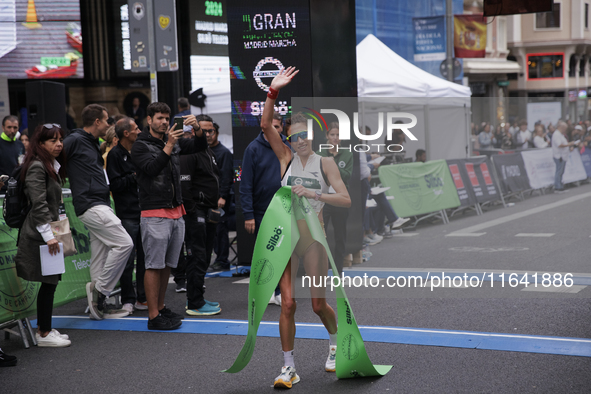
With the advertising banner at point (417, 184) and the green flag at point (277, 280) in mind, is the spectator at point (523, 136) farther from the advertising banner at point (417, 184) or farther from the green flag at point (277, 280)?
the green flag at point (277, 280)

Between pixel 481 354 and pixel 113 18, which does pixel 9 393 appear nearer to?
pixel 481 354

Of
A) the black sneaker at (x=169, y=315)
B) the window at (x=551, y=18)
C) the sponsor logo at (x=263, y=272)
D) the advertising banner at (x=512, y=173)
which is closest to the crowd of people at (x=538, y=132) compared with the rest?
the advertising banner at (x=512, y=173)

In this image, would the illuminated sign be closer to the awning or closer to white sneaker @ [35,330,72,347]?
white sneaker @ [35,330,72,347]

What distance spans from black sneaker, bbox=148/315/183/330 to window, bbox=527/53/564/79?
5848 millimetres

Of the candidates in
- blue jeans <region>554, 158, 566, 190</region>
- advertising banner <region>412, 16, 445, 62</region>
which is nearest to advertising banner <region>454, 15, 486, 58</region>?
advertising banner <region>412, 16, 445, 62</region>

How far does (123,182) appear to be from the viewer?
6.84 m

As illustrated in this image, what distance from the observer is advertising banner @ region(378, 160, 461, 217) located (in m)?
10.3

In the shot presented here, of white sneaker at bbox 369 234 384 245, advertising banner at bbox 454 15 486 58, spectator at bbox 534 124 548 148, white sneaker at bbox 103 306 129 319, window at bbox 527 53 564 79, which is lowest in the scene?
white sneaker at bbox 103 306 129 319

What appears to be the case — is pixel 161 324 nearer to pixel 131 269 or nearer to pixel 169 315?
pixel 169 315

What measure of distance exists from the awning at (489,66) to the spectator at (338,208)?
27.0 meters

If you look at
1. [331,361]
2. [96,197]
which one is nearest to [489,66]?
[96,197]

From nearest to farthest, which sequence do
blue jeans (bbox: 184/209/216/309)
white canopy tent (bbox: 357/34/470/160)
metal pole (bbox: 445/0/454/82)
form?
blue jeans (bbox: 184/209/216/309) → white canopy tent (bbox: 357/34/470/160) → metal pole (bbox: 445/0/454/82)

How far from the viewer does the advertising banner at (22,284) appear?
234 inches

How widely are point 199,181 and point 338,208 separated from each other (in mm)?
2455
